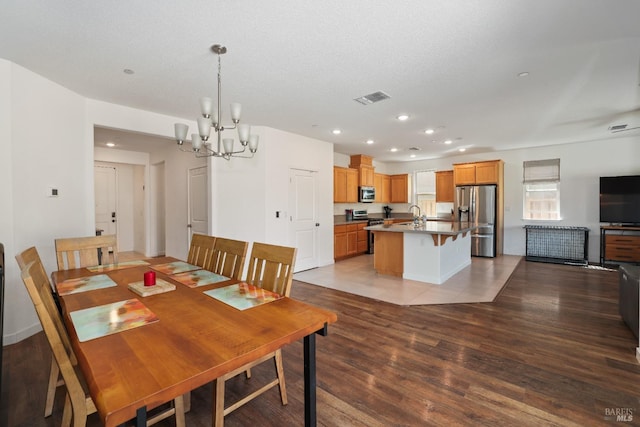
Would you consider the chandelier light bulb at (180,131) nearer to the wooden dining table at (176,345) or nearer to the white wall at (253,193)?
the wooden dining table at (176,345)

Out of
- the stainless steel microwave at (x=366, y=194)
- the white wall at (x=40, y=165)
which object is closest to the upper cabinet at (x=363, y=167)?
the stainless steel microwave at (x=366, y=194)

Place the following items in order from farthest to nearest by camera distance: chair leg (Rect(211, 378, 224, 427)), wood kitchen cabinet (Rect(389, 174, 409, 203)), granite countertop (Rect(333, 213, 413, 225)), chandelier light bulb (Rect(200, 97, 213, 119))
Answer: wood kitchen cabinet (Rect(389, 174, 409, 203))
granite countertop (Rect(333, 213, 413, 225))
chandelier light bulb (Rect(200, 97, 213, 119))
chair leg (Rect(211, 378, 224, 427))

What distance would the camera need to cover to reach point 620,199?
5473mm

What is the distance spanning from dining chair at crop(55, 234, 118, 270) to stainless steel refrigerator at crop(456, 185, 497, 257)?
22.5 feet

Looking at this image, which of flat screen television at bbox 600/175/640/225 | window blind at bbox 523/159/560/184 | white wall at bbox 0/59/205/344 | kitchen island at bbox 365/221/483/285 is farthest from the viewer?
window blind at bbox 523/159/560/184

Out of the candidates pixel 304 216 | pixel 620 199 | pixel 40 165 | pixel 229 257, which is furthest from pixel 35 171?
pixel 620 199

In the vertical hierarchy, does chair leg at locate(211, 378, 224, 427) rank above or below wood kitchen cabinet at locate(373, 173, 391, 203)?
below

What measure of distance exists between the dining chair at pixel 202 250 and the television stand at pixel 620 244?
23.1ft

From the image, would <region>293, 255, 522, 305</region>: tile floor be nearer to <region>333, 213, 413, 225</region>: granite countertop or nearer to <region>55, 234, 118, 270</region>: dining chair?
<region>333, 213, 413, 225</region>: granite countertop

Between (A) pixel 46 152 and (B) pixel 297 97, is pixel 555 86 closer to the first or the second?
(B) pixel 297 97

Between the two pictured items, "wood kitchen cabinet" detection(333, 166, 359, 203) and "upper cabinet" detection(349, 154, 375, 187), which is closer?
"wood kitchen cabinet" detection(333, 166, 359, 203)

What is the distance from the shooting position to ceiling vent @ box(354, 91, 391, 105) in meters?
3.35

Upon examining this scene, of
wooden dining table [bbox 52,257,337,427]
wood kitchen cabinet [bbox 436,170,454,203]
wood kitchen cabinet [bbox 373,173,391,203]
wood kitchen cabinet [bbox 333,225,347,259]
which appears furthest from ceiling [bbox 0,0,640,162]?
wood kitchen cabinet [bbox 373,173,391,203]

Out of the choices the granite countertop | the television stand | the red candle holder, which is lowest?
the television stand
